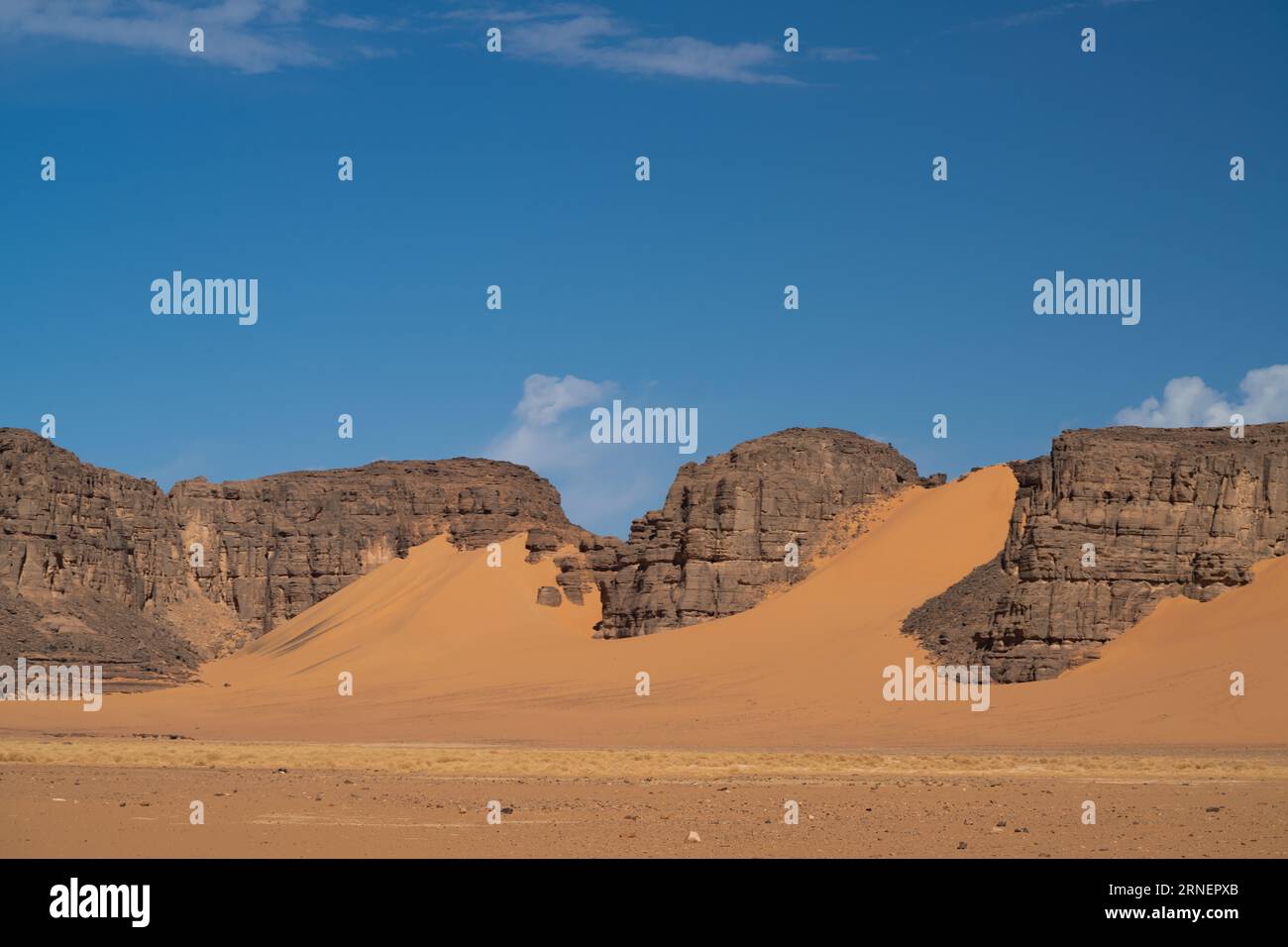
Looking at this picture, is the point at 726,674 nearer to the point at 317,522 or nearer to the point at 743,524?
the point at 743,524

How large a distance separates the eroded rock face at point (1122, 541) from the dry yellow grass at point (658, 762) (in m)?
12.0

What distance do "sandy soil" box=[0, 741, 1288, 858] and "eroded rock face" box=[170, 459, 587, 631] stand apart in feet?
182

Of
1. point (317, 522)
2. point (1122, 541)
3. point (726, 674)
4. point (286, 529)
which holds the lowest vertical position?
point (726, 674)

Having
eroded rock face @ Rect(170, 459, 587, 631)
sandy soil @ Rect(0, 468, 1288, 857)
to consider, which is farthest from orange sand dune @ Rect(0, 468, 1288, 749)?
eroded rock face @ Rect(170, 459, 587, 631)

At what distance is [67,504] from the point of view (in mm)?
69562

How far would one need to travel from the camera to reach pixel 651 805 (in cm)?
2505

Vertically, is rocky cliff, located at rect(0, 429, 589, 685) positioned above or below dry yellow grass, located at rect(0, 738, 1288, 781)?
above

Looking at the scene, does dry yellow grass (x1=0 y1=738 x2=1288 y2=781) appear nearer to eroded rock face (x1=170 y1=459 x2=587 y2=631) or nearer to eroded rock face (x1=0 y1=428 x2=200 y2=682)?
eroded rock face (x1=0 y1=428 x2=200 y2=682)

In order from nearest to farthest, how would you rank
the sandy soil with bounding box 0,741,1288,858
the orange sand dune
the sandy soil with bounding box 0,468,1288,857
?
1. the sandy soil with bounding box 0,741,1288,858
2. the sandy soil with bounding box 0,468,1288,857
3. the orange sand dune

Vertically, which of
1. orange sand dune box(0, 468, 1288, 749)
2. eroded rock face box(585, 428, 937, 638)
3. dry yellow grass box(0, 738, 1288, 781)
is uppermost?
eroded rock face box(585, 428, 937, 638)

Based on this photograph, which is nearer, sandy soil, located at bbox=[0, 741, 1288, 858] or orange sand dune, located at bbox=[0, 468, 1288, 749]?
sandy soil, located at bbox=[0, 741, 1288, 858]

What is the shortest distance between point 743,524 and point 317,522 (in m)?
35.3

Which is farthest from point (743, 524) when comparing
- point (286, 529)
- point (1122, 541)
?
point (286, 529)

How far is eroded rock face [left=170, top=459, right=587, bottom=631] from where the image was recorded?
309ft
